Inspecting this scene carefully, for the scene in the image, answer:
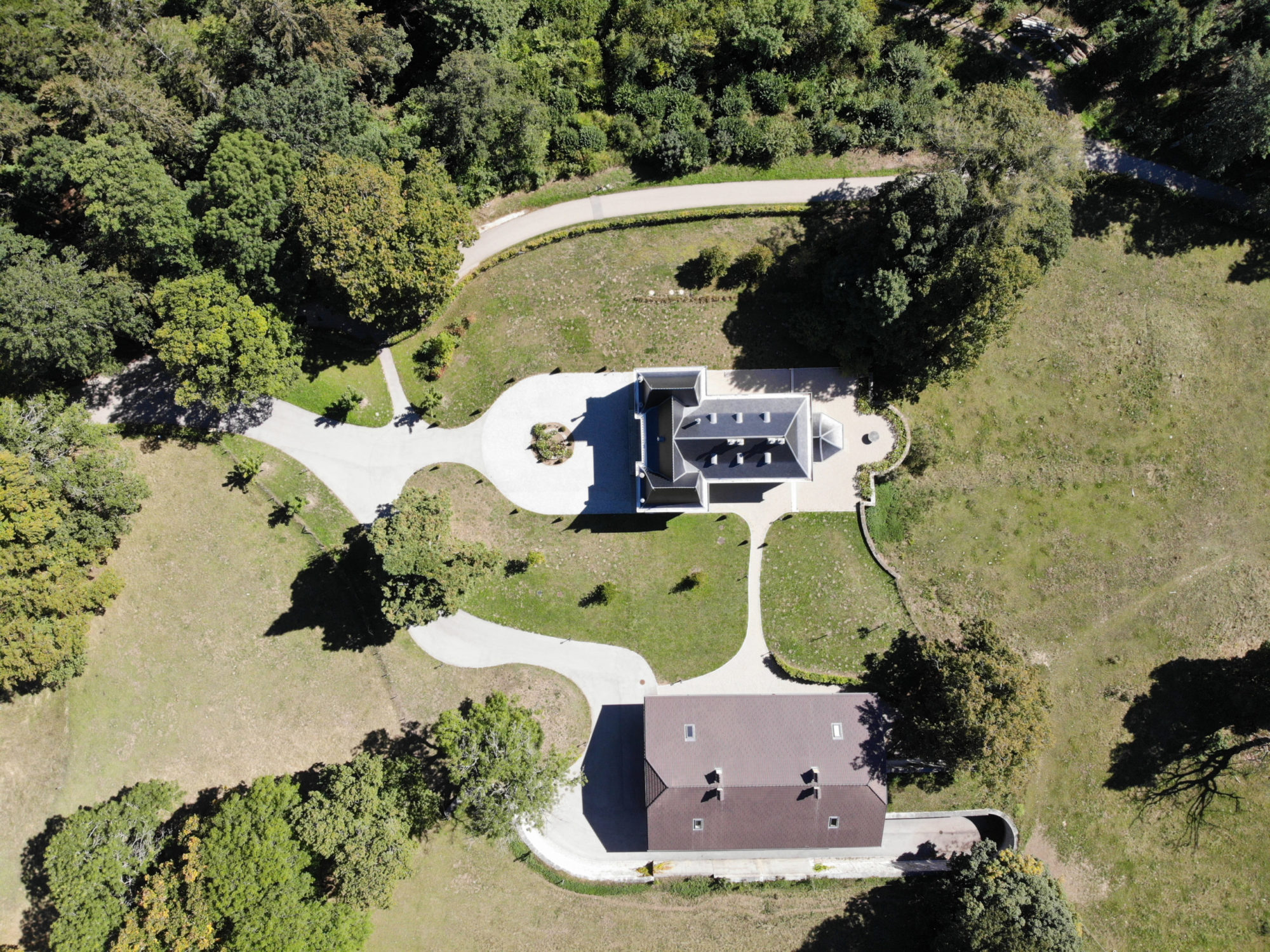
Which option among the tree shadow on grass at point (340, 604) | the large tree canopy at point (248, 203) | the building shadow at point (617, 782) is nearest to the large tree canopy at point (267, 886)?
the tree shadow on grass at point (340, 604)

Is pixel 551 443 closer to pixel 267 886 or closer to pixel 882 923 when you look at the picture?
pixel 267 886

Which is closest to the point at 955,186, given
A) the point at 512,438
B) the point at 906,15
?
the point at 906,15

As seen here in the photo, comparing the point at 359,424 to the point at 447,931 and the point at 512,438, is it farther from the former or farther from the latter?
the point at 447,931

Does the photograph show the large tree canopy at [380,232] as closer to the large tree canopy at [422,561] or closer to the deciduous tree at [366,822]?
the large tree canopy at [422,561]

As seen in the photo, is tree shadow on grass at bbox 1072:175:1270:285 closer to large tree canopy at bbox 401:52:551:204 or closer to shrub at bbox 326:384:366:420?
large tree canopy at bbox 401:52:551:204

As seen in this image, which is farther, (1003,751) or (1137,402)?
(1137,402)

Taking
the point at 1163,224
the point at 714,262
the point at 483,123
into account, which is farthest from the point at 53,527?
the point at 1163,224
